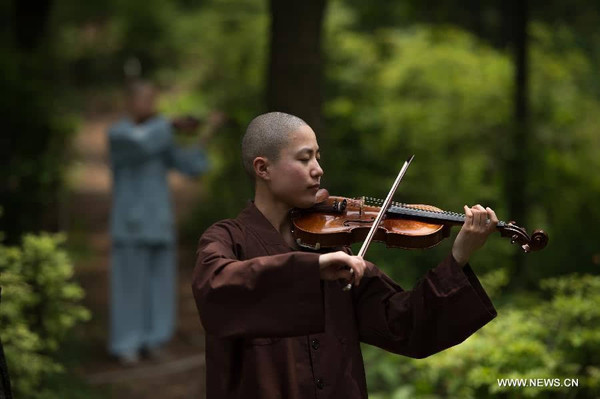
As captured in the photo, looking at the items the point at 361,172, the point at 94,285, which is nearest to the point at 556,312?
the point at 361,172

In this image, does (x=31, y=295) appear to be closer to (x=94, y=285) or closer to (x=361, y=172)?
(x=361, y=172)

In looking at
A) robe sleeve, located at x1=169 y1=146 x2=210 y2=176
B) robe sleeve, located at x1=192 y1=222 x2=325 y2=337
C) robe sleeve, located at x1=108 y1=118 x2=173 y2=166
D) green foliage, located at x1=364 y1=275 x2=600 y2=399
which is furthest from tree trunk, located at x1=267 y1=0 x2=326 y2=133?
robe sleeve, located at x1=192 y1=222 x2=325 y2=337

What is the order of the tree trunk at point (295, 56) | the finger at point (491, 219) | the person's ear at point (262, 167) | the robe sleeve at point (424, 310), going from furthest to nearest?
the tree trunk at point (295, 56) → the person's ear at point (262, 167) → the robe sleeve at point (424, 310) → the finger at point (491, 219)

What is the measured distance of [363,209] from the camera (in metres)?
3.28

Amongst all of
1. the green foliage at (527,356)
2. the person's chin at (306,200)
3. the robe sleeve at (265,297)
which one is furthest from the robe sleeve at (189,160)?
the robe sleeve at (265,297)

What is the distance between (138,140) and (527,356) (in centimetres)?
405

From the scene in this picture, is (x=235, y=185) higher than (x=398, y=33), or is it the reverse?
→ (x=398, y=33)

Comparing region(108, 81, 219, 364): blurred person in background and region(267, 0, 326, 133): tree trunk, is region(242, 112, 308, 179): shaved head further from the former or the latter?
region(108, 81, 219, 364): blurred person in background

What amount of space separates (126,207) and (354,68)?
3699 millimetres

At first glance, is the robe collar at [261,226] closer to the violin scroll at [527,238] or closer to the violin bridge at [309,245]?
the violin bridge at [309,245]

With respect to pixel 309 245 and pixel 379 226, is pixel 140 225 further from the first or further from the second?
pixel 379 226

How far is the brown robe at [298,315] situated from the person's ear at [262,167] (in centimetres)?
14

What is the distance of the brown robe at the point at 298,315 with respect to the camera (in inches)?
113

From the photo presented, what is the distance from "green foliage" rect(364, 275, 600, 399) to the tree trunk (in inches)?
66.6
